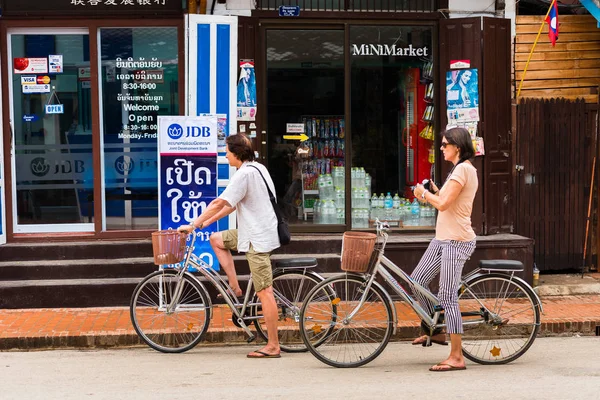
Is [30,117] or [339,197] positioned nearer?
[30,117]

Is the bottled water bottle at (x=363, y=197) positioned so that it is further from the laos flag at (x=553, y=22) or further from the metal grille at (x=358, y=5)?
the laos flag at (x=553, y=22)

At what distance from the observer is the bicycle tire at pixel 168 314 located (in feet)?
24.4

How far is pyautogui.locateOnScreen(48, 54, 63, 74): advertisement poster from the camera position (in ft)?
33.8

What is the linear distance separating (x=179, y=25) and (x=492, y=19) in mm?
3726

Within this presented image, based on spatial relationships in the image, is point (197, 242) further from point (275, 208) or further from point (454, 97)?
point (454, 97)

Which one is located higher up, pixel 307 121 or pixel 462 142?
pixel 307 121

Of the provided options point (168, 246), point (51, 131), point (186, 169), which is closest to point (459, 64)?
point (186, 169)

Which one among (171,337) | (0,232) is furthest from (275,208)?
(0,232)

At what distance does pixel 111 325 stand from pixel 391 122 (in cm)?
442

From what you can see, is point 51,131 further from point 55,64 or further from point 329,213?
point 329,213

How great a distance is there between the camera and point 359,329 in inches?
273

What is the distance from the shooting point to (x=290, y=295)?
294 inches

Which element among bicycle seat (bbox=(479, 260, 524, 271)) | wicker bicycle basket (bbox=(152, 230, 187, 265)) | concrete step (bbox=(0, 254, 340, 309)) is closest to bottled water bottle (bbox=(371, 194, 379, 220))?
concrete step (bbox=(0, 254, 340, 309))

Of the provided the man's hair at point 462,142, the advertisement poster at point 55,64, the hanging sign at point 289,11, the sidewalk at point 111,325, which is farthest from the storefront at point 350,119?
the man's hair at point 462,142
